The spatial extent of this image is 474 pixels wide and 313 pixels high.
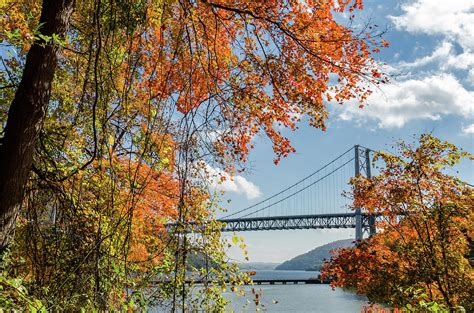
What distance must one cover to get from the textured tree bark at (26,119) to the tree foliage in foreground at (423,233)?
4986 mm

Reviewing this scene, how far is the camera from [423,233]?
666 centimetres

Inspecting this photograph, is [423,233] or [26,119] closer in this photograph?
[26,119]

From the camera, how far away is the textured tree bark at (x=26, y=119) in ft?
7.27

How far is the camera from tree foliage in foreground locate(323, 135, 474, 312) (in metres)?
6.00

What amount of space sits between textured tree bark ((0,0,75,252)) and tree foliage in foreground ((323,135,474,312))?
4.99 metres

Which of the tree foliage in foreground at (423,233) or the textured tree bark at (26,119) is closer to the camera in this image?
the textured tree bark at (26,119)

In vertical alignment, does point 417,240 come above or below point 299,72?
below

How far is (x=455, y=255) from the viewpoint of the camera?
6.16 m

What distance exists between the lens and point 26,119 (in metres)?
2.29

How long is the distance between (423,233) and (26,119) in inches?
251

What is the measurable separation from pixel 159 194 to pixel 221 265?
3735 millimetres

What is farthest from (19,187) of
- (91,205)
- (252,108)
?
(252,108)

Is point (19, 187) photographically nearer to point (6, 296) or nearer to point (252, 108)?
point (6, 296)

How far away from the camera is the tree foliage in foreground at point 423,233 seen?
600cm
